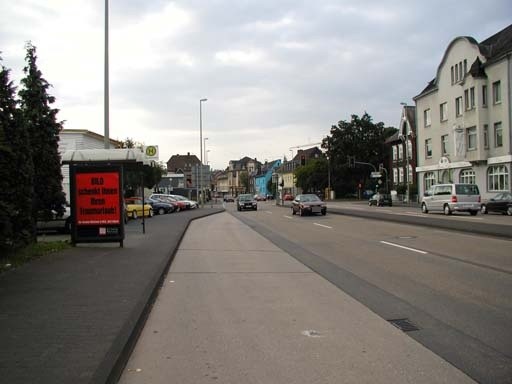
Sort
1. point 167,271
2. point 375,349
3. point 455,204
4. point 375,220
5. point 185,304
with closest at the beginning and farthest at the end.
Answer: point 375,349, point 185,304, point 167,271, point 375,220, point 455,204

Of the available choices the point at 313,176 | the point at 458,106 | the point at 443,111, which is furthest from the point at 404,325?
the point at 313,176

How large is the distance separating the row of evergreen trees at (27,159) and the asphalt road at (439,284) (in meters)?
6.49

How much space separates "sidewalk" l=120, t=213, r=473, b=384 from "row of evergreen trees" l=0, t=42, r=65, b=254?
436 centimetres

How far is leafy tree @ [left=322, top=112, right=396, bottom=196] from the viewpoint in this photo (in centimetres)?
9194

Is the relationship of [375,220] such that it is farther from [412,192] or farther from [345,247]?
[412,192]

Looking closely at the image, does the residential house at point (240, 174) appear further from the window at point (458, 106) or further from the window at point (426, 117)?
the window at point (458, 106)

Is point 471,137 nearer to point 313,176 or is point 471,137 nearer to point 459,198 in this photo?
point 459,198

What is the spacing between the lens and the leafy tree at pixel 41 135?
13672 millimetres

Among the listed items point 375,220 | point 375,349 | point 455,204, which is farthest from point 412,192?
point 375,349

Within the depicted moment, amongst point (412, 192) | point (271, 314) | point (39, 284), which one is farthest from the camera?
point (412, 192)

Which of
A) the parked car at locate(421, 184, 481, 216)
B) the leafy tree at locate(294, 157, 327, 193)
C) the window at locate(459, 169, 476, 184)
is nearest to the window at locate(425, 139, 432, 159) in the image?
the window at locate(459, 169, 476, 184)

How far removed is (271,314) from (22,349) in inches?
120

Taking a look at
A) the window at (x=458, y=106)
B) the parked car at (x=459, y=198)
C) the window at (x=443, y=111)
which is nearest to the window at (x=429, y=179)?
the window at (x=443, y=111)

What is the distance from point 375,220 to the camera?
2595 centimetres
